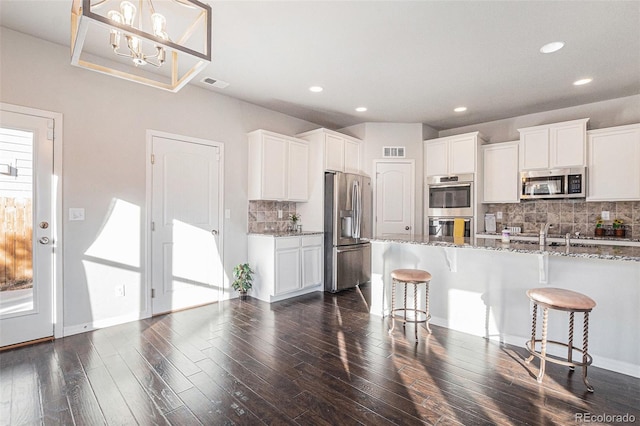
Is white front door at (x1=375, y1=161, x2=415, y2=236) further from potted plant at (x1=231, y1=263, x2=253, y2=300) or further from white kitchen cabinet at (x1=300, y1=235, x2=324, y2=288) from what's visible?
potted plant at (x1=231, y1=263, x2=253, y2=300)

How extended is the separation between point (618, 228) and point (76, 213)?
6.40 metres

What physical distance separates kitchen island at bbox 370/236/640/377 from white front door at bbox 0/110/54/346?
325cm

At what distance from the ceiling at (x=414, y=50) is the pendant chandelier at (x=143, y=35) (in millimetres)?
246

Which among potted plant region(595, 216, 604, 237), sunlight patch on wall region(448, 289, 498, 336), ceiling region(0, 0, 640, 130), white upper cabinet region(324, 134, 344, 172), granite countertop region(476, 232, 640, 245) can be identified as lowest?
sunlight patch on wall region(448, 289, 498, 336)

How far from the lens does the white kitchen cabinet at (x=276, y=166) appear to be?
429 cm

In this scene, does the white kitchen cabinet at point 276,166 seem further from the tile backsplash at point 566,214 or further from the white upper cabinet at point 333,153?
the tile backsplash at point 566,214

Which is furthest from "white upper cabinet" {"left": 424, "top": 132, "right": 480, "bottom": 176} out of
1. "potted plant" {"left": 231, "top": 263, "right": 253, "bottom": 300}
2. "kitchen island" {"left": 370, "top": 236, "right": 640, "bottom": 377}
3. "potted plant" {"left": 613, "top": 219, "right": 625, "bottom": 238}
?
"potted plant" {"left": 231, "top": 263, "right": 253, "bottom": 300}

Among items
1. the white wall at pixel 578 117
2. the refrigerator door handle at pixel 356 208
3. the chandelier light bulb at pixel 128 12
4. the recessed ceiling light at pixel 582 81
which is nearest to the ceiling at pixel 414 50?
the recessed ceiling light at pixel 582 81

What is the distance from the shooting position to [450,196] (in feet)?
16.7

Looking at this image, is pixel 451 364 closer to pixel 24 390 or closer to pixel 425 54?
pixel 425 54

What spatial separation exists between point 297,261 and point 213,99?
2.44 m

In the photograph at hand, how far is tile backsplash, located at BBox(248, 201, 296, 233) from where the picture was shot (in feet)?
14.8

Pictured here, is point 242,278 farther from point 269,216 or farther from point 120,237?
point 120,237

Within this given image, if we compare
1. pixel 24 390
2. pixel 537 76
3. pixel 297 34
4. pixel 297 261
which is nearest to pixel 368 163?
pixel 297 261
